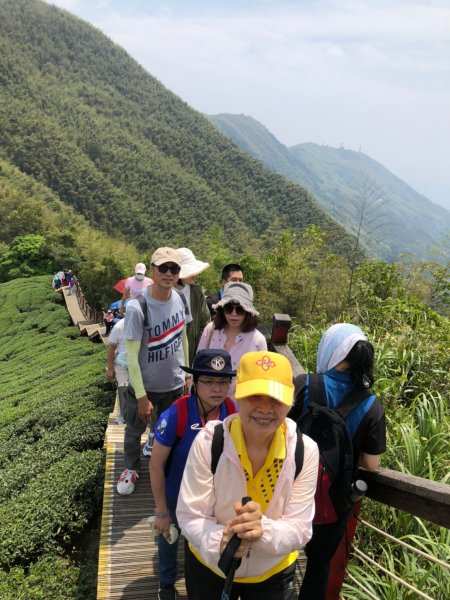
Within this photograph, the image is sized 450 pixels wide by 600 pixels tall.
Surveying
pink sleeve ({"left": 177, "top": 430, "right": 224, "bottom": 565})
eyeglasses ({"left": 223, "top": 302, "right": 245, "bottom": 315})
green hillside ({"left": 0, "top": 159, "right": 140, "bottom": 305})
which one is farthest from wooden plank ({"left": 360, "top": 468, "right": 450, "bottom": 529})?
green hillside ({"left": 0, "top": 159, "right": 140, "bottom": 305})

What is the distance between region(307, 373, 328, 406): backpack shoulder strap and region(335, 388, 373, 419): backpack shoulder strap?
0.08 m

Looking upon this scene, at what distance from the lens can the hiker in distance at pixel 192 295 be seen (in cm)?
369

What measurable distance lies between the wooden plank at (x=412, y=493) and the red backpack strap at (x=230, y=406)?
68 cm

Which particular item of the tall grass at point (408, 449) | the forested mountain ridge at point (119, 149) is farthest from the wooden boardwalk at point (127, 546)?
the forested mountain ridge at point (119, 149)

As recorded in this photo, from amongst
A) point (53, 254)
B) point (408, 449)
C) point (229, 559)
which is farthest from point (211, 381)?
point (53, 254)

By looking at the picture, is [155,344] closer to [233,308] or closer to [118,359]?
[233,308]

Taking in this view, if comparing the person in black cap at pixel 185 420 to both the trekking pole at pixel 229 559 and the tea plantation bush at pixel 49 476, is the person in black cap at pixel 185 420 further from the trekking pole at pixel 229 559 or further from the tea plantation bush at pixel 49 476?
the tea plantation bush at pixel 49 476

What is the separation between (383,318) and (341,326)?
168 inches

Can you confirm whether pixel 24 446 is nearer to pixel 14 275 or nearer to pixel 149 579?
pixel 149 579

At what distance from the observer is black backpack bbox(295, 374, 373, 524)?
2.05 metres

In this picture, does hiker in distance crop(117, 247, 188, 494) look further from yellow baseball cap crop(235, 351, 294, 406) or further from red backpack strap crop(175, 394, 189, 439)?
yellow baseball cap crop(235, 351, 294, 406)

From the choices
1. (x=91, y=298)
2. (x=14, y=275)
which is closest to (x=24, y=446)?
(x=91, y=298)

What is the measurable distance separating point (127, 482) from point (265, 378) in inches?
94.0

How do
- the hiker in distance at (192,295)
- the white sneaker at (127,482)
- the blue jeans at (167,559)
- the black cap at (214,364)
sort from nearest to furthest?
the black cap at (214,364)
the blue jeans at (167,559)
the white sneaker at (127,482)
the hiker in distance at (192,295)
